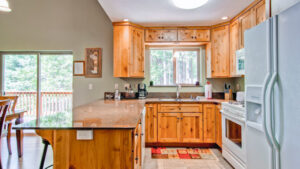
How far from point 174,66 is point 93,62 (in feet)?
5.90

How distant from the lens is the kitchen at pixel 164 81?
1.17m

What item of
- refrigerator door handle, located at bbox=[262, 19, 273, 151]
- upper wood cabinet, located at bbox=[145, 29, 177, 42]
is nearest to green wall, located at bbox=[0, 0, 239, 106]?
upper wood cabinet, located at bbox=[145, 29, 177, 42]

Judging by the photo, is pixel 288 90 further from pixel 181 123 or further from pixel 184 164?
pixel 181 123

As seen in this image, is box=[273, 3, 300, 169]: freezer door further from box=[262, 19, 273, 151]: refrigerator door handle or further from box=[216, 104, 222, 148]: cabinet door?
box=[216, 104, 222, 148]: cabinet door

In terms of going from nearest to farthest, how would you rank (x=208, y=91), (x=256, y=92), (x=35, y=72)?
(x=256, y=92), (x=208, y=91), (x=35, y=72)

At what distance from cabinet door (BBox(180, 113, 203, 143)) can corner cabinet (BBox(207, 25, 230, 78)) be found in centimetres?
93

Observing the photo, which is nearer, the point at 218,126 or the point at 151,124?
the point at 218,126

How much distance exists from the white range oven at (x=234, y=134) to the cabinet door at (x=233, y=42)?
776 mm

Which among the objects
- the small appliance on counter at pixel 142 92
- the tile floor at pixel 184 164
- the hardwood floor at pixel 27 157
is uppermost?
the small appliance on counter at pixel 142 92

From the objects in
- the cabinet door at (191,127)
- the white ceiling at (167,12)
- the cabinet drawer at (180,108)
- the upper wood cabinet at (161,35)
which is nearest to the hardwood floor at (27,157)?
the cabinet drawer at (180,108)

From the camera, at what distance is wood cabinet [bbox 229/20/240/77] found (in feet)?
9.41

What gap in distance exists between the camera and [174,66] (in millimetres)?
3740

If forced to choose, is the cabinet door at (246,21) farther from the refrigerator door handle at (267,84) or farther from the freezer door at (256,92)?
the refrigerator door handle at (267,84)

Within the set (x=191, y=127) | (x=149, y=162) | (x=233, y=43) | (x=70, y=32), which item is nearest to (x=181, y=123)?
(x=191, y=127)
